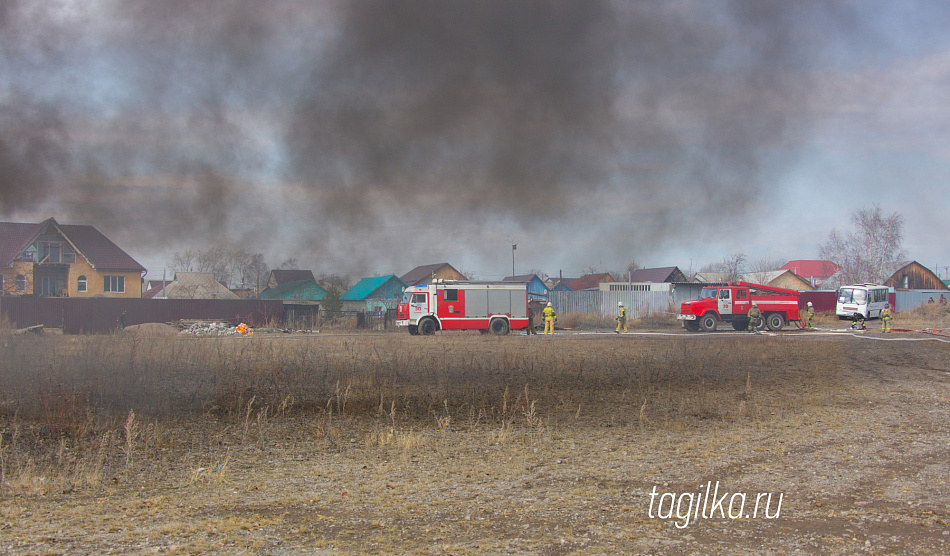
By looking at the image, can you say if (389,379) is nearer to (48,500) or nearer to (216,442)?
(216,442)

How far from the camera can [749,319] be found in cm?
3153

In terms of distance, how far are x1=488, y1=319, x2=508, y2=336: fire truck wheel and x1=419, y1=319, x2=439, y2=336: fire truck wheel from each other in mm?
2663

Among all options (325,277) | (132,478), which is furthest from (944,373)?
(325,277)

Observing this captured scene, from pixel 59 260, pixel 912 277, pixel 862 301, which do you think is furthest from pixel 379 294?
pixel 912 277

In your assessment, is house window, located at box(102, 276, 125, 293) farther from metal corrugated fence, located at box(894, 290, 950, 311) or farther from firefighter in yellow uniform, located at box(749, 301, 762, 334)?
metal corrugated fence, located at box(894, 290, 950, 311)

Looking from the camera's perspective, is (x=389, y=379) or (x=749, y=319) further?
(x=749, y=319)

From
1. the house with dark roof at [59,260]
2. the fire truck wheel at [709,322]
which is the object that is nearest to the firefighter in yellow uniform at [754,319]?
the fire truck wheel at [709,322]

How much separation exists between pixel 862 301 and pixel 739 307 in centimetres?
1415

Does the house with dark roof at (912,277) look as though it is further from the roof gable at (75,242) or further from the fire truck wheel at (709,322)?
the roof gable at (75,242)

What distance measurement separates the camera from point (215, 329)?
29.8 m

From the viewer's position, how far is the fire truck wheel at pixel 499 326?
28844 millimetres

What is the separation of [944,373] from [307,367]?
1668 cm

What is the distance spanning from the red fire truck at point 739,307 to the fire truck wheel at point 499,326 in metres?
10.7

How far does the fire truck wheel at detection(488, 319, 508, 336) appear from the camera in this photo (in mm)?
28844
